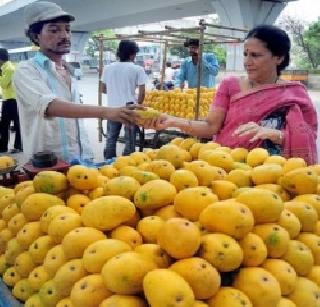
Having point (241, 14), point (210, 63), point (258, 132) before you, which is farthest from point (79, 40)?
point (258, 132)

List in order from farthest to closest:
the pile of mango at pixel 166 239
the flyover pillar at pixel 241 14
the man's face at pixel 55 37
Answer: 1. the flyover pillar at pixel 241 14
2. the man's face at pixel 55 37
3. the pile of mango at pixel 166 239

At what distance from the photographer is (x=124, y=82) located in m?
5.75

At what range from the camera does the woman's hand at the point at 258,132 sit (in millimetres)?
2241

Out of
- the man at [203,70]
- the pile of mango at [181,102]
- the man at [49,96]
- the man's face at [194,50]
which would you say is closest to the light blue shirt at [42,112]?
the man at [49,96]

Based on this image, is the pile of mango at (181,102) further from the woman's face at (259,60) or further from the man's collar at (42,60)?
the man's collar at (42,60)

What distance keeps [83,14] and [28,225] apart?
919 inches

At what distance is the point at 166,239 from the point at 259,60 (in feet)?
5.40

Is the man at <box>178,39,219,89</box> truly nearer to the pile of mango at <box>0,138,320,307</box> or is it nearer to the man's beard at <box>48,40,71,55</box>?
the man's beard at <box>48,40,71,55</box>

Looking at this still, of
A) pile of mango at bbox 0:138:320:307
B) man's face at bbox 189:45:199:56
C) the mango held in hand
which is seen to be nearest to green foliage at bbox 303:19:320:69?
man's face at bbox 189:45:199:56

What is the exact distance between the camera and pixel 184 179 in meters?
1.42

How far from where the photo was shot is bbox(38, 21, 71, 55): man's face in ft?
7.47

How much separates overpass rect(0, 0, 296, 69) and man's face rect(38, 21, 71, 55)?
12.1 metres

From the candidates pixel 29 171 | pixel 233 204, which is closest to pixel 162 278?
pixel 233 204

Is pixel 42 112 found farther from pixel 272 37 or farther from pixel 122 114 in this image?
pixel 272 37
